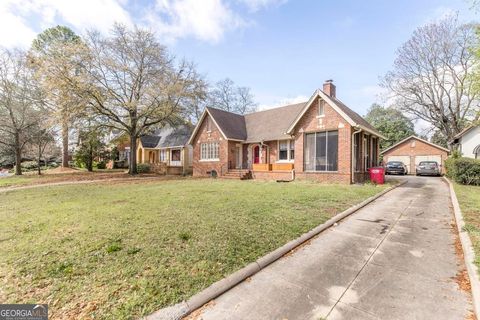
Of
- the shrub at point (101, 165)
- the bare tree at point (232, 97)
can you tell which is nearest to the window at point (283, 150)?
the bare tree at point (232, 97)

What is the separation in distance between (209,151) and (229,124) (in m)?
3.23

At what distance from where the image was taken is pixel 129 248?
4.30 m

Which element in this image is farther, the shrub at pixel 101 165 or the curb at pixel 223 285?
the shrub at pixel 101 165

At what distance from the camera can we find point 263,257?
4.07 meters

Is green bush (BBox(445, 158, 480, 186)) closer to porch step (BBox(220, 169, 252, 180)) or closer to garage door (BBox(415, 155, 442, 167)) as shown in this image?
porch step (BBox(220, 169, 252, 180))

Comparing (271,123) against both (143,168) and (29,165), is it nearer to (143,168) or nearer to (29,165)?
(143,168)

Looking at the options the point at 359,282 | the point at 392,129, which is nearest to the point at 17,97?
the point at 359,282

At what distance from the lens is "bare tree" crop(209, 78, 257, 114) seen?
45.5 metres

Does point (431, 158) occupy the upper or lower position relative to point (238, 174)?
upper

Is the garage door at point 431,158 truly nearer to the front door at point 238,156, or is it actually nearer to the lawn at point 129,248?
the front door at point 238,156

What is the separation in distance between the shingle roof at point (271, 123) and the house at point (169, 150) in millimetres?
8250

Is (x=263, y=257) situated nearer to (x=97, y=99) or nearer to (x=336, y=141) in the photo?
(x=336, y=141)

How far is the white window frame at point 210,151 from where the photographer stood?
2159 centimetres

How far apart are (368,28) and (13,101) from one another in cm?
2986
